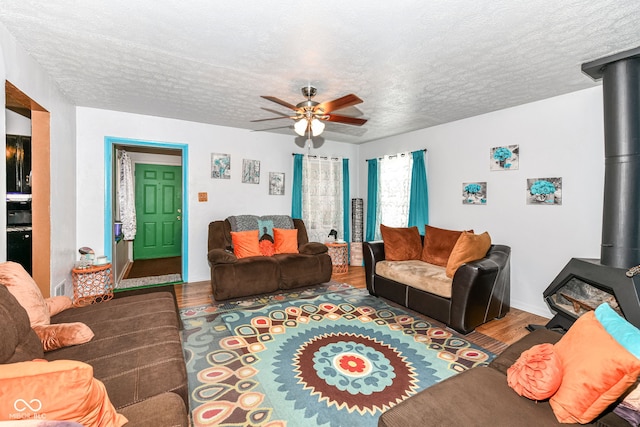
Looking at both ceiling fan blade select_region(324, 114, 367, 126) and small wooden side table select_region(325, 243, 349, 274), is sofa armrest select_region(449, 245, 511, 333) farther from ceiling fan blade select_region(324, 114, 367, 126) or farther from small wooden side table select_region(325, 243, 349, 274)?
small wooden side table select_region(325, 243, 349, 274)

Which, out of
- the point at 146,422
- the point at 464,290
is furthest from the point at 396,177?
the point at 146,422

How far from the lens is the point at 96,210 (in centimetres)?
395

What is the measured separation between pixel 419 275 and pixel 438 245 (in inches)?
28.9

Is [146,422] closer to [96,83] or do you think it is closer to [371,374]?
[371,374]

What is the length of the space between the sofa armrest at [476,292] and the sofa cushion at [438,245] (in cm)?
62

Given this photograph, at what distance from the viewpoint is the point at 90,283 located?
3549 millimetres

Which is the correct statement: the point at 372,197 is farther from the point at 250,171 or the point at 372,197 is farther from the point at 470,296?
the point at 470,296

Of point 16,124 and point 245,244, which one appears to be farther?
point 245,244

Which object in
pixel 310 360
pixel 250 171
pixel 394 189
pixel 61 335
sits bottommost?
pixel 310 360

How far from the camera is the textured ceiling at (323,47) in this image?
181cm

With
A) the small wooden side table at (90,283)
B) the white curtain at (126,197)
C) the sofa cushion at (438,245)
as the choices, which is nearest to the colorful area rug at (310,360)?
the sofa cushion at (438,245)

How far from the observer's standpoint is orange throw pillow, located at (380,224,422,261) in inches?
153

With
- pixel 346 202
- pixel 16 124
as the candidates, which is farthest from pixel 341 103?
pixel 16 124

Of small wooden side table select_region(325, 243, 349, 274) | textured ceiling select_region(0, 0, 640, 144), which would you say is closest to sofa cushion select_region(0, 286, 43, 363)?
textured ceiling select_region(0, 0, 640, 144)
